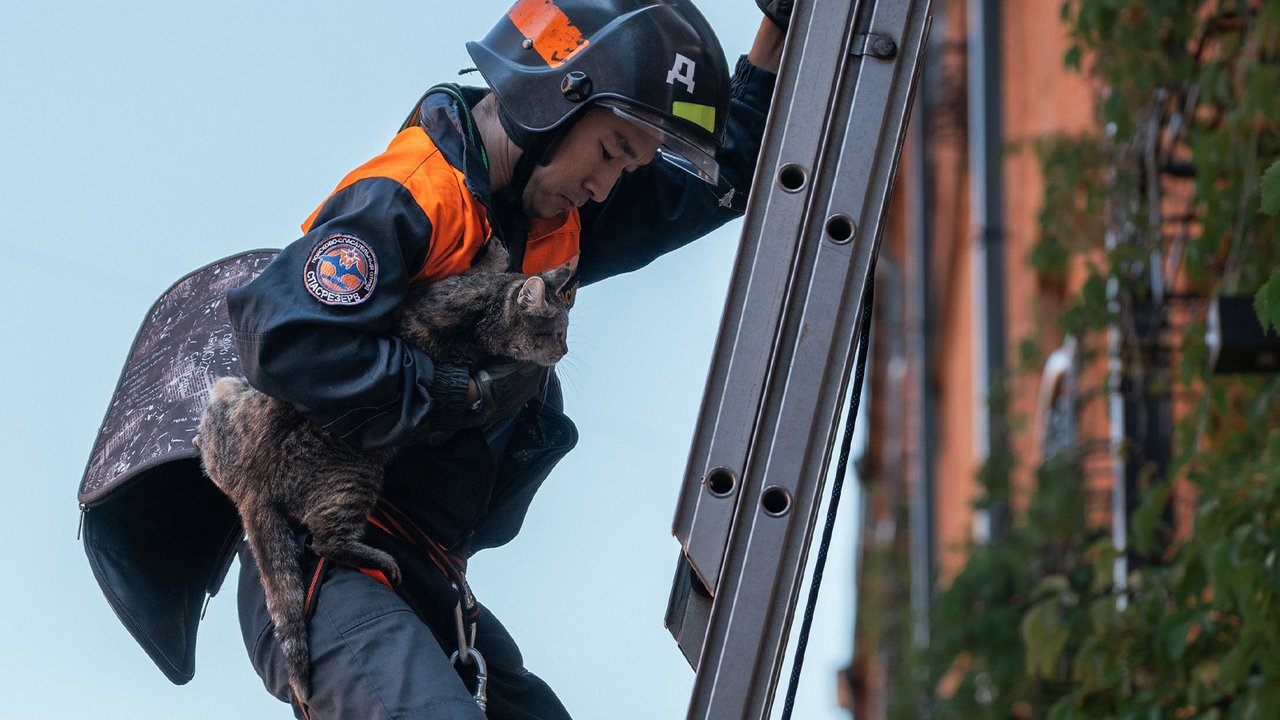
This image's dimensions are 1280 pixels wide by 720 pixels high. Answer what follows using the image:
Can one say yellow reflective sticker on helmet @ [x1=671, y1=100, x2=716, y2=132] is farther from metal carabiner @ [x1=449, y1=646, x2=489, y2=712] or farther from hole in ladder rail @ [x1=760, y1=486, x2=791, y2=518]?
metal carabiner @ [x1=449, y1=646, x2=489, y2=712]

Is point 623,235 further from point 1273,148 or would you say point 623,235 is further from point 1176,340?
point 1176,340

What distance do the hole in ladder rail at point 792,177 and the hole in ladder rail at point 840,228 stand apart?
0.06m

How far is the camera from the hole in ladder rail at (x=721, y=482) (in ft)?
8.36

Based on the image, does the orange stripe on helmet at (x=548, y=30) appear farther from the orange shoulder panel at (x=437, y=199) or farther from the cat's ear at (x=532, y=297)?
the cat's ear at (x=532, y=297)

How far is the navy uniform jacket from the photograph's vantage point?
2770mm

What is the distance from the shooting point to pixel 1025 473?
10109mm

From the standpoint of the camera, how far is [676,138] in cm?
291

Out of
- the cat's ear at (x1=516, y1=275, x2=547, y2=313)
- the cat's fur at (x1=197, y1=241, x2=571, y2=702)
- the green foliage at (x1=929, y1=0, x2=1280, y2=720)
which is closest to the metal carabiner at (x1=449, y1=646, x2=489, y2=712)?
the cat's fur at (x1=197, y1=241, x2=571, y2=702)

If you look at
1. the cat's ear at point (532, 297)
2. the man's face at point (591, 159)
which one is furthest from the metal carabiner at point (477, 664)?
the man's face at point (591, 159)

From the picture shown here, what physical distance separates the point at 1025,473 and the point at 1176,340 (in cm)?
349

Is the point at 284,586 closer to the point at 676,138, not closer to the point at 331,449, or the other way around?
the point at 331,449

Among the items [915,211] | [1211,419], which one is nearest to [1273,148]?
[1211,419]

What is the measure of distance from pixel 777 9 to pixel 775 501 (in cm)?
95

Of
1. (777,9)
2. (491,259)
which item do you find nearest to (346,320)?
(491,259)
